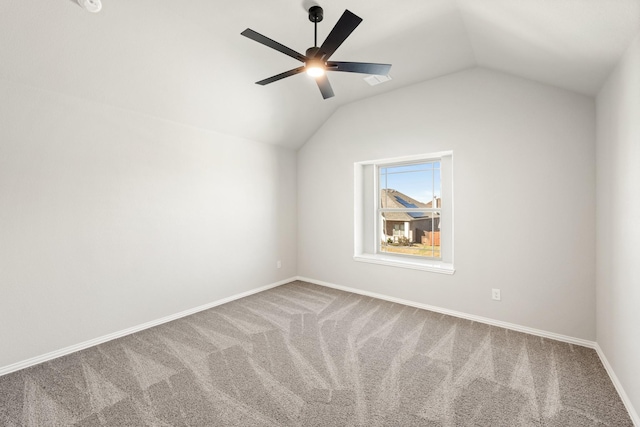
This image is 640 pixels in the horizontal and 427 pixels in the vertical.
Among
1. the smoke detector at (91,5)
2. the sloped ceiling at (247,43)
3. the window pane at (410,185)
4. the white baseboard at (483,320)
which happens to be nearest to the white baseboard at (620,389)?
the white baseboard at (483,320)

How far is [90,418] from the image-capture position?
5.71 feet

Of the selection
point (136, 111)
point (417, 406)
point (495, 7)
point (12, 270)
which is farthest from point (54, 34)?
point (417, 406)

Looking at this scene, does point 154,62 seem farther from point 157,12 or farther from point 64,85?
point 64,85

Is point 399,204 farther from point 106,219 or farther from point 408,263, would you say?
point 106,219

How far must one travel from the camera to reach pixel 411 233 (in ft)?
13.4

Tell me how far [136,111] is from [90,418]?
9.07 feet

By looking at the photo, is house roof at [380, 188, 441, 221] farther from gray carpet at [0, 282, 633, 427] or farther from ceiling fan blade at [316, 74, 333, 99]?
ceiling fan blade at [316, 74, 333, 99]

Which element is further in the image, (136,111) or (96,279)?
(136,111)

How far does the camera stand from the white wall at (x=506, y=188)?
8.54 feet

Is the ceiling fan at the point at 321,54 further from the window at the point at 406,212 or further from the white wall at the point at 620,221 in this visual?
the window at the point at 406,212

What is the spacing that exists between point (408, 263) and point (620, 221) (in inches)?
81.6

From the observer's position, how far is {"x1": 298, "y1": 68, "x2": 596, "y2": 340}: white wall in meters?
2.60

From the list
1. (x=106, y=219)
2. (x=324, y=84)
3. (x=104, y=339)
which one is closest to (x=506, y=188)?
(x=324, y=84)

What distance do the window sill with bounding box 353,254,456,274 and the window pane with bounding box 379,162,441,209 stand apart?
30.8 inches
